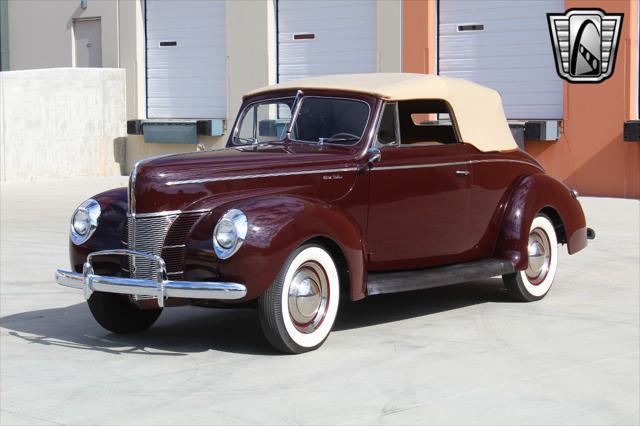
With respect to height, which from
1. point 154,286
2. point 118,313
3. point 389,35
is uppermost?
point 389,35

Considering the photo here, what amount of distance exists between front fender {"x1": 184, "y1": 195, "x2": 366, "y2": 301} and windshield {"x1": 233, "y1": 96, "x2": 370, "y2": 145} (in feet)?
3.18

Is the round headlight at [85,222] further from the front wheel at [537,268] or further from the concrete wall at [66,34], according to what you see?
the concrete wall at [66,34]

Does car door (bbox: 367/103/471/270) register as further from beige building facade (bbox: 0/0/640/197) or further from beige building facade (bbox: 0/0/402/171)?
beige building facade (bbox: 0/0/402/171)

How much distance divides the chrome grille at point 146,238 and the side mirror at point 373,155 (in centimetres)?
152

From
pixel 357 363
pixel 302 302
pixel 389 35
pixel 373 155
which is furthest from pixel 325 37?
pixel 357 363

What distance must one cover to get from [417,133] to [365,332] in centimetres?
176

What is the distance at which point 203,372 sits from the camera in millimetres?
6711

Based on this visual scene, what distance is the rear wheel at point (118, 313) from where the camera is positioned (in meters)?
7.79

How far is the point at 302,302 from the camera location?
7.15 meters

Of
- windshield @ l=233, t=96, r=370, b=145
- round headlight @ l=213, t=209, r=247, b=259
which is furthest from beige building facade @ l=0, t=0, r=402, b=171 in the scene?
round headlight @ l=213, t=209, r=247, b=259

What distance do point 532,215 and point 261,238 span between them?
289cm

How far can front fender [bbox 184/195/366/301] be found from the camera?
686cm

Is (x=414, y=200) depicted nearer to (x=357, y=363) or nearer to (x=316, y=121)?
(x=316, y=121)

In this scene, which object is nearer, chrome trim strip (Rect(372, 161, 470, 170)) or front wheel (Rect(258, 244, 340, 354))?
front wheel (Rect(258, 244, 340, 354))
